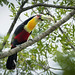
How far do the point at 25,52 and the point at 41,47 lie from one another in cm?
69

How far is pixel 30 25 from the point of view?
2.57 meters

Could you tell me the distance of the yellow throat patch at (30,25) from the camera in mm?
2574

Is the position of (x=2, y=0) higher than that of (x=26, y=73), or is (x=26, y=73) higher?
(x=2, y=0)

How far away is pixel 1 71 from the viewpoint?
2.75 meters

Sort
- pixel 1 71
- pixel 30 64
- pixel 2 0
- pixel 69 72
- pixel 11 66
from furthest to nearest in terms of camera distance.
Result: pixel 1 71
pixel 30 64
pixel 11 66
pixel 2 0
pixel 69 72

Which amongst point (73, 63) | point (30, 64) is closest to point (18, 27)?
point (30, 64)

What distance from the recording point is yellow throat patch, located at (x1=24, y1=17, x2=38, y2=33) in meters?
2.57

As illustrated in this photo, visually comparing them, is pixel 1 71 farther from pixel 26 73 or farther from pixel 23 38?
pixel 23 38

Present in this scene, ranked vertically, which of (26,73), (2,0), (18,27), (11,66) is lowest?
(26,73)

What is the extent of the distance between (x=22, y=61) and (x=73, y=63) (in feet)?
8.17

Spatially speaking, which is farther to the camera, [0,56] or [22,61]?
[22,61]

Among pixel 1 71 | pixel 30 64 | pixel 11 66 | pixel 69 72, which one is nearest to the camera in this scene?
pixel 69 72

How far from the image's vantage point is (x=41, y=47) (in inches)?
89.7

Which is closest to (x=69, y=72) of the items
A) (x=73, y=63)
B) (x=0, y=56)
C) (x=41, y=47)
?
→ (x=73, y=63)
